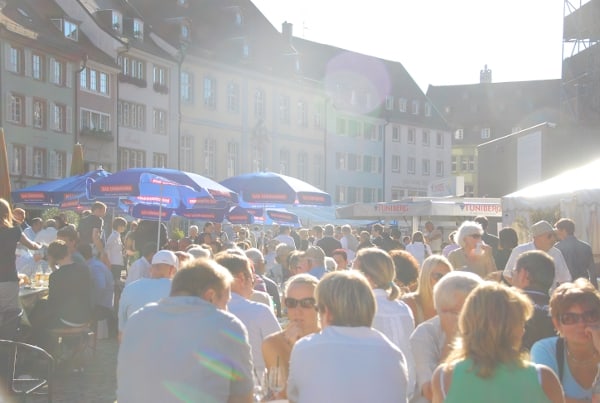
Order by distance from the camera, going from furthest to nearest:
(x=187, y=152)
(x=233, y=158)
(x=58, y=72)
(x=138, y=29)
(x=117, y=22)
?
(x=233, y=158) < (x=187, y=152) < (x=138, y=29) < (x=117, y=22) < (x=58, y=72)

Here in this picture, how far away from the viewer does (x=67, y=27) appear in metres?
42.7

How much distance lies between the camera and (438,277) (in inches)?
260

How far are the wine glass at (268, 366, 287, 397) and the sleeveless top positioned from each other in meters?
1.32

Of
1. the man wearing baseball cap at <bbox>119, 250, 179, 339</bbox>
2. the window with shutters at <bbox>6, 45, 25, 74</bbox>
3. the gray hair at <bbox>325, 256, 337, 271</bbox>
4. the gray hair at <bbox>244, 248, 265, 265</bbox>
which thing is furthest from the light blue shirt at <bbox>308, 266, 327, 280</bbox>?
the window with shutters at <bbox>6, 45, 25, 74</bbox>

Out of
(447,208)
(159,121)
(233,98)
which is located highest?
(233,98)

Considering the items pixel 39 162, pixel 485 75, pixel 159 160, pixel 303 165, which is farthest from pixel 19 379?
pixel 485 75

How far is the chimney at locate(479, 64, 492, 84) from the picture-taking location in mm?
93875

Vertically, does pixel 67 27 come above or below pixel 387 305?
above

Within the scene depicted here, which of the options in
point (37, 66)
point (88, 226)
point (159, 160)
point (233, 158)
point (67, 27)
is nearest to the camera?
point (88, 226)

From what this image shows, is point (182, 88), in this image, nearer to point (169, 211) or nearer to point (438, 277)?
point (169, 211)

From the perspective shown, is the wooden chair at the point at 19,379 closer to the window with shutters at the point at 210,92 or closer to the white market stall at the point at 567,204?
the white market stall at the point at 567,204

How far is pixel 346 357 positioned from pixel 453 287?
1.11 meters

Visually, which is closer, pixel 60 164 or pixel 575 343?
pixel 575 343

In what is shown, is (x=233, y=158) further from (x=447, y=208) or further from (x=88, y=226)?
(x=88, y=226)
